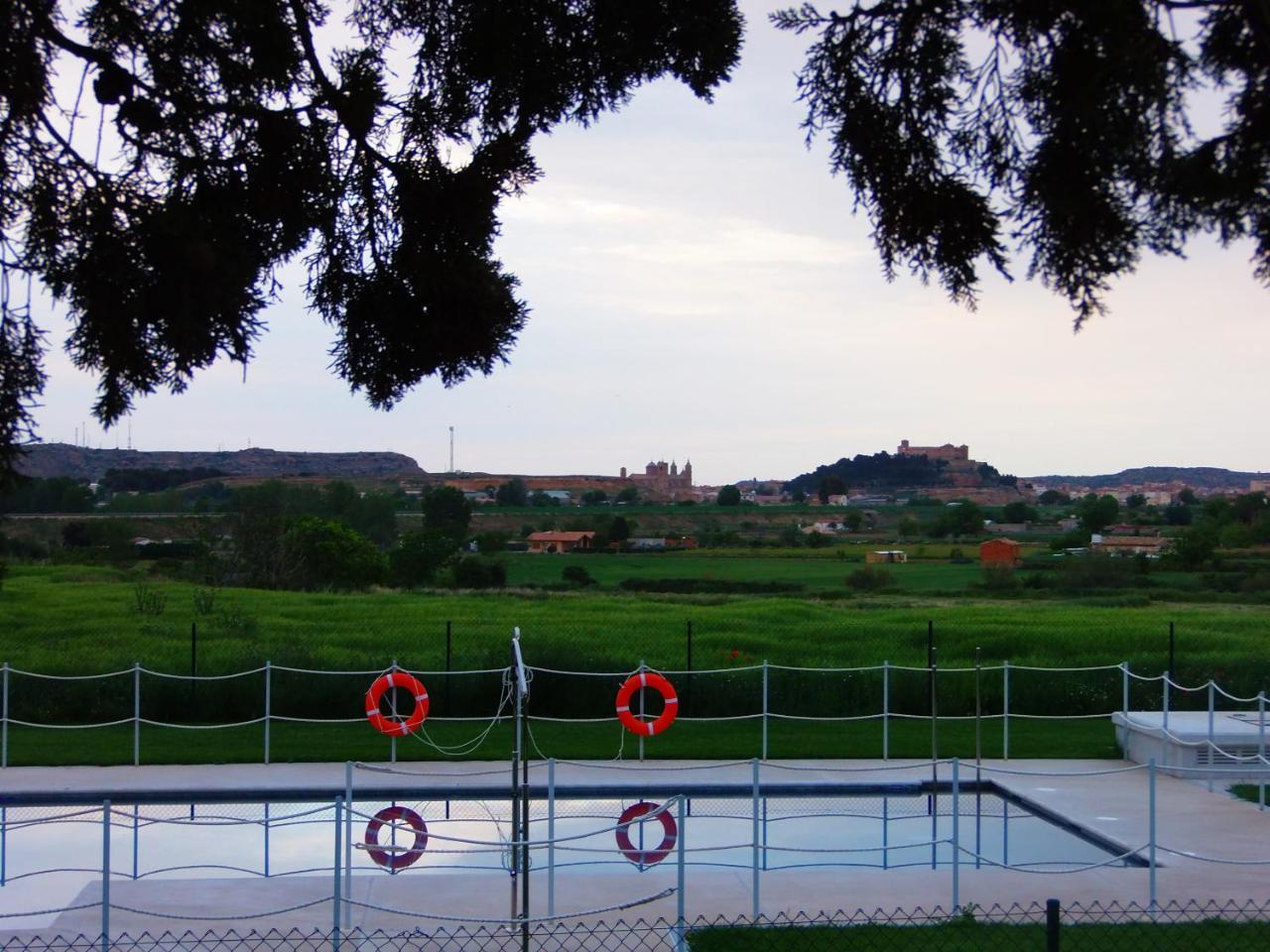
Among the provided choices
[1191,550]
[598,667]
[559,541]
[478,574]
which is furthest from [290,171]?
[559,541]

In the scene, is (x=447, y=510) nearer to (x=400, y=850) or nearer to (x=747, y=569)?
(x=747, y=569)

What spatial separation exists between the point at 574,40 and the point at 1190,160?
2.44m

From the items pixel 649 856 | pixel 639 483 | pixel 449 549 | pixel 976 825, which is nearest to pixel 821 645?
pixel 976 825

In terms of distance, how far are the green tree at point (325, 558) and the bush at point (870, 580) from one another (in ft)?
51.5

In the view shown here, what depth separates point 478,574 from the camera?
50781mm

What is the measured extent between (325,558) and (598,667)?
2698 cm

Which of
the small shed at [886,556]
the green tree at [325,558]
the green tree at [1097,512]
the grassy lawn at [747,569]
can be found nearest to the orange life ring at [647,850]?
the green tree at [325,558]

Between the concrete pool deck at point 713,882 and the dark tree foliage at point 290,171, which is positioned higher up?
the dark tree foliage at point 290,171

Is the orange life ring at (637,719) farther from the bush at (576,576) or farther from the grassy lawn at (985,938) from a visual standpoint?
the bush at (576,576)

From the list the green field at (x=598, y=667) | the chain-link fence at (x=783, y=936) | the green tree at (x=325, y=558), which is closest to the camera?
the chain-link fence at (x=783, y=936)

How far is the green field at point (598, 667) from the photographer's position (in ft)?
63.2

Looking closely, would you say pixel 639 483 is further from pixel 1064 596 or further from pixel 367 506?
pixel 1064 596

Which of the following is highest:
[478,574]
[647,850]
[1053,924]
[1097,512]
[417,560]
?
[1097,512]

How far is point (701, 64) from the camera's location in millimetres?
5945
